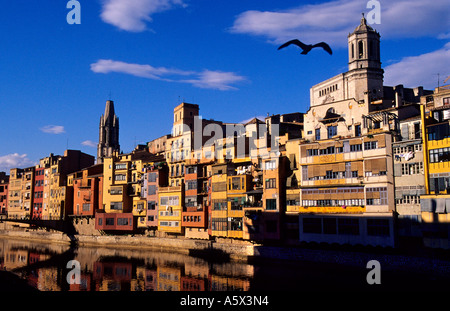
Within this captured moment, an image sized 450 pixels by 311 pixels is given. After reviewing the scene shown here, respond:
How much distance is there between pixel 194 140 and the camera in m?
87.2

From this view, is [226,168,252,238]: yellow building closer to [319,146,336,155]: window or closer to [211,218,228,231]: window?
[211,218,228,231]: window

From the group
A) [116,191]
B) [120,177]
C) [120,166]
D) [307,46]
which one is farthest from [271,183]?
[120,166]

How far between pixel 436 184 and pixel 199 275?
28.8 meters

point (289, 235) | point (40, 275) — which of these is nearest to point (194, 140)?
point (289, 235)

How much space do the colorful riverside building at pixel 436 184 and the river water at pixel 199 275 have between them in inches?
134

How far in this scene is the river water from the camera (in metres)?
45.6

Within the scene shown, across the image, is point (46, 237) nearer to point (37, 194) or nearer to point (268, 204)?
point (37, 194)

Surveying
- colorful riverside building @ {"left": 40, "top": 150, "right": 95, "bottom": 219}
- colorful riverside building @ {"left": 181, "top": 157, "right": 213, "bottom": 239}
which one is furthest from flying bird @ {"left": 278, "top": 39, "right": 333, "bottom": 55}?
colorful riverside building @ {"left": 40, "top": 150, "right": 95, "bottom": 219}

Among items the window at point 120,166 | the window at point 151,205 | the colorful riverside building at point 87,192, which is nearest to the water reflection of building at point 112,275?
the window at point 151,205

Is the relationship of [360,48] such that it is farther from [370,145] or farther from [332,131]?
[370,145]

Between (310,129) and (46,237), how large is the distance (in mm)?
70497

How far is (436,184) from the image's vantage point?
161 feet

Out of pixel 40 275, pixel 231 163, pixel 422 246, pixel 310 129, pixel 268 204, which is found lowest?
pixel 40 275
